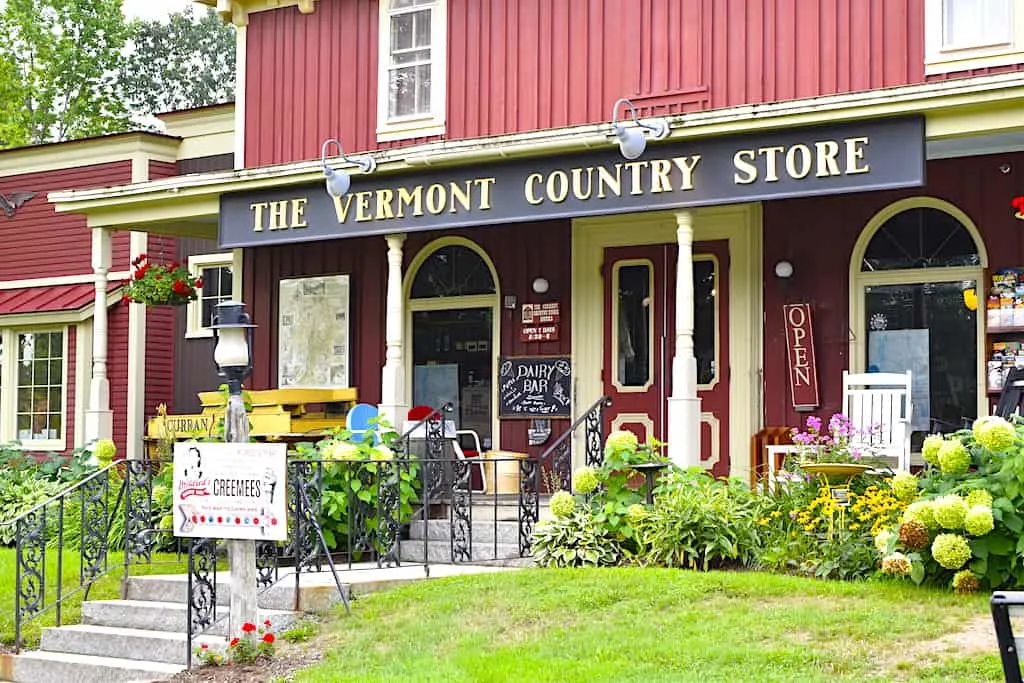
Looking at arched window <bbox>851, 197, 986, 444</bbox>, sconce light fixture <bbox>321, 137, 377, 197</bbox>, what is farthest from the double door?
sconce light fixture <bbox>321, 137, 377, 197</bbox>

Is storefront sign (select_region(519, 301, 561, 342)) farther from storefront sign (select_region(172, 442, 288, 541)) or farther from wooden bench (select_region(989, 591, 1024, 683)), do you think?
wooden bench (select_region(989, 591, 1024, 683))

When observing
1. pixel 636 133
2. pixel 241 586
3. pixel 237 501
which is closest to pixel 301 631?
pixel 241 586

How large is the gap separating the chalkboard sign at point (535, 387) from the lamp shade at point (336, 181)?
8.04ft

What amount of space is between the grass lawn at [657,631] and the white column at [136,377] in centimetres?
1134

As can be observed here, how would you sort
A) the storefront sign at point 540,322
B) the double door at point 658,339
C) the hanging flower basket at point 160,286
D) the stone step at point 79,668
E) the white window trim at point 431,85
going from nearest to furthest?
the stone step at point 79,668
the double door at point 658,339
the storefront sign at point 540,322
the white window trim at point 431,85
the hanging flower basket at point 160,286

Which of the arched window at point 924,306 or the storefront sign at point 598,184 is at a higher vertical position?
the storefront sign at point 598,184

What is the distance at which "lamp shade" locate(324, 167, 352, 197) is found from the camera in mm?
13984

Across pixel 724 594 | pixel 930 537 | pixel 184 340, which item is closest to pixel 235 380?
pixel 724 594

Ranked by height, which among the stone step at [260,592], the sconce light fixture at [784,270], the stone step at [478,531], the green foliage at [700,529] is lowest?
the stone step at [260,592]

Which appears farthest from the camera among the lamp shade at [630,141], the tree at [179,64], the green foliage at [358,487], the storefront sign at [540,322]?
the tree at [179,64]

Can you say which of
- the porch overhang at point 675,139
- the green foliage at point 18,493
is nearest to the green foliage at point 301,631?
the porch overhang at point 675,139

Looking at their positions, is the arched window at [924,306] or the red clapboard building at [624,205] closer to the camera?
the red clapboard building at [624,205]

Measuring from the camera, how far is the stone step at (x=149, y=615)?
1026 cm

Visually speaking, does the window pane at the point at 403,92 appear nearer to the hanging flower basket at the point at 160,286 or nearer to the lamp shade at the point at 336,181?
the lamp shade at the point at 336,181
